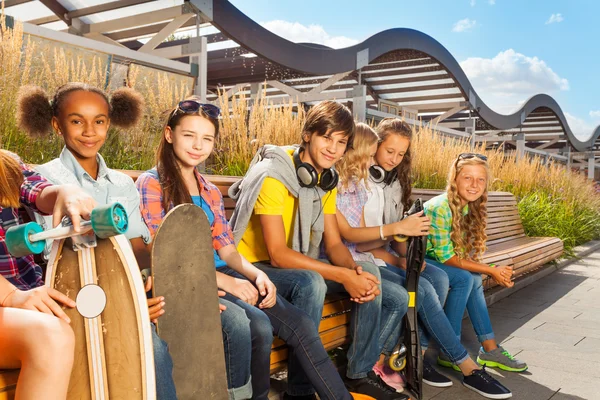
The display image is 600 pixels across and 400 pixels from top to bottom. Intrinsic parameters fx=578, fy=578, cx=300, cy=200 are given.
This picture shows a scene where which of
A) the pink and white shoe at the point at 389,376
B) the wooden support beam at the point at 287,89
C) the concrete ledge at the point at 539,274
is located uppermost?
the wooden support beam at the point at 287,89

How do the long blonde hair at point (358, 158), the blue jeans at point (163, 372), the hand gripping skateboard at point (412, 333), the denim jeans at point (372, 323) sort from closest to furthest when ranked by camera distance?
the blue jeans at point (163, 372) < the denim jeans at point (372, 323) < the hand gripping skateboard at point (412, 333) < the long blonde hair at point (358, 158)

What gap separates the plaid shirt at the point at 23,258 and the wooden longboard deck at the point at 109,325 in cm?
34

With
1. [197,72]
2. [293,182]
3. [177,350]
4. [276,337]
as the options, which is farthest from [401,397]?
[197,72]

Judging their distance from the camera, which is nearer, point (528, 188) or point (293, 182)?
point (293, 182)

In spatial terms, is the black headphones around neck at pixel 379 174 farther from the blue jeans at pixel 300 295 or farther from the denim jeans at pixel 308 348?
the denim jeans at pixel 308 348

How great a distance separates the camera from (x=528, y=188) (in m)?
9.61

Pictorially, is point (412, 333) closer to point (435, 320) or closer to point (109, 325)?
point (435, 320)

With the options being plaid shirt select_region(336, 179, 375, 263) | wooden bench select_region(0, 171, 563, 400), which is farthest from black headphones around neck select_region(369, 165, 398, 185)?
wooden bench select_region(0, 171, 563, 400)

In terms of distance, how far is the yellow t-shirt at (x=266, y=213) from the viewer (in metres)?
2.67

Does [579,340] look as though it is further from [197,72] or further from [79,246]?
[197,72]

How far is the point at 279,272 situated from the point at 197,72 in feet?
21.6

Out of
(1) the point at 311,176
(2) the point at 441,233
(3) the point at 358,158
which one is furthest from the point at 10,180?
(2) the point at 441,233

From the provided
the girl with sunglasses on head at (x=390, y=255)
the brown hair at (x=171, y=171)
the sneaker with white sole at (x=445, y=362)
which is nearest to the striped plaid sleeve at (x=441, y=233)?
the girl with sunglasses on head at (x=390, y=255)

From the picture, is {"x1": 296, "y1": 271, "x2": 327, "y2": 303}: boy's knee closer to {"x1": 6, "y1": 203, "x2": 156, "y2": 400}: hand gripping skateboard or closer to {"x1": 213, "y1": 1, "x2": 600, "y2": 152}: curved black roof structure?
{"x1": 6, "y1": 203, "x2": 156, "y2": 400}: hand gripping skateboard
